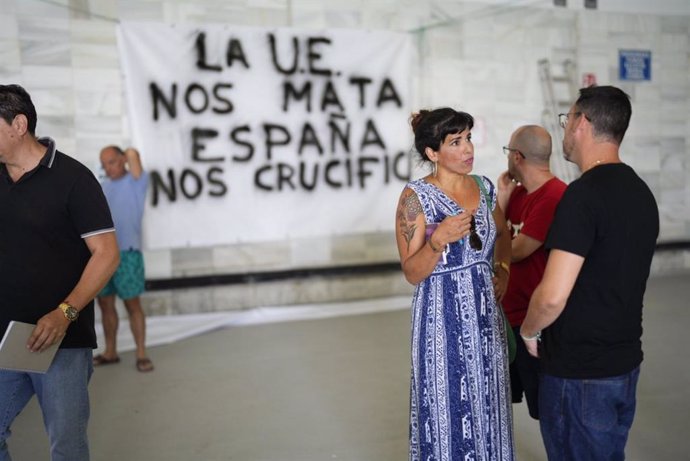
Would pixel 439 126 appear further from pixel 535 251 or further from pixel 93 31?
pixel 93 31

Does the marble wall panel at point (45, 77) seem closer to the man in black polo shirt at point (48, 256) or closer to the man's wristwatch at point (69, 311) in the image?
the man in black polo shirt at point (48, 256)

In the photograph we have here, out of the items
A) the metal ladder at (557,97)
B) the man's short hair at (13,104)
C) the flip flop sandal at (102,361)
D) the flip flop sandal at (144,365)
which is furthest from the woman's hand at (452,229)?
the metal ladder at (557,97)

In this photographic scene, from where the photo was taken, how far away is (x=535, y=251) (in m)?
2.60

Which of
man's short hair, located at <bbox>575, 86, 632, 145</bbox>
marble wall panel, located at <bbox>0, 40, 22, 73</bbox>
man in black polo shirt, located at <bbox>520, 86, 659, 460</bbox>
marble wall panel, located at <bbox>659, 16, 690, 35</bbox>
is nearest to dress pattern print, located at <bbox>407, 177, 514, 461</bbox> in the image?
man in black polo shirt, located at <bbox>520, 86, 659, 460</bbox>

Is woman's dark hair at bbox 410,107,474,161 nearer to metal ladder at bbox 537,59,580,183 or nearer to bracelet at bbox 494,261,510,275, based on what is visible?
bracelet at bbox 494,261,510,275

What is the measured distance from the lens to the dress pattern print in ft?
7.28

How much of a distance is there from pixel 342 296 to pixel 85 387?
4195 millimetres

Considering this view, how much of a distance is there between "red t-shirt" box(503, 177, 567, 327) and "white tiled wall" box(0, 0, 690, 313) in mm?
3628

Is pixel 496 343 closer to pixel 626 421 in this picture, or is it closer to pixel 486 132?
pixel 626 421

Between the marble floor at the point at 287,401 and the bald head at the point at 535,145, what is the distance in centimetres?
140

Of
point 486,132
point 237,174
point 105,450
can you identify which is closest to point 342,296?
point 237,174

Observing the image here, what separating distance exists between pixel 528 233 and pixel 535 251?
90 millimetres

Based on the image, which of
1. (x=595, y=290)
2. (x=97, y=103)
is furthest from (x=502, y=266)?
(x=97, y=103)

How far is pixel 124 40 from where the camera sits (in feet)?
18.0
